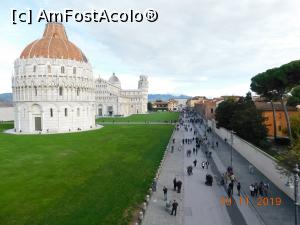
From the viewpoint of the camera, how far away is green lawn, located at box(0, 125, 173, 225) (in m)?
13.2

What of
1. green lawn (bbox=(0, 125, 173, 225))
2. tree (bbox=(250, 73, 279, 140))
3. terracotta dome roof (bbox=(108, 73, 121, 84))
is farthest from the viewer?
terracotta dome roof (bbox=(108, 73, 121, 84))

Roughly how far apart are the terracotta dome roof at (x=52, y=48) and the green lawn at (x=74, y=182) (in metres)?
24.4

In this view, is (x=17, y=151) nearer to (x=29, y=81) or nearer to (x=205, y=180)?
(x=205, y=180)

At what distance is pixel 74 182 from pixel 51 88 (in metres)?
35.1

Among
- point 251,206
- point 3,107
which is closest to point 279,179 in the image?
point 251,206

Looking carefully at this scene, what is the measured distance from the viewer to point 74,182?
60.6ft

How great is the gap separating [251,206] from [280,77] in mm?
20258

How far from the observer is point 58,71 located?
166ft

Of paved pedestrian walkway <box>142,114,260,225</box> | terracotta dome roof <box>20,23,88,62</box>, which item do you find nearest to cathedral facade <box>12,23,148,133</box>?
terracotta dome roof <box>20,23,88,62</box>
